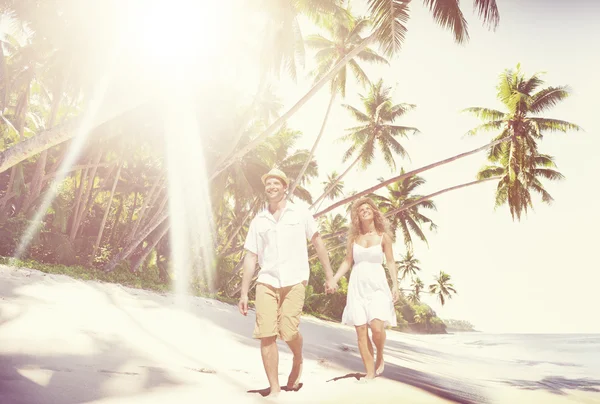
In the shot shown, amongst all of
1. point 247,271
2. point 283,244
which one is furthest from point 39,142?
point 283,244

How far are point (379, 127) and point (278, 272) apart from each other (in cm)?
2286

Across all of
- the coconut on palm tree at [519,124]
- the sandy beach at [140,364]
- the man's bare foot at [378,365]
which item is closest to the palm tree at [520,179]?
the coconut on palm tree at [519,124]

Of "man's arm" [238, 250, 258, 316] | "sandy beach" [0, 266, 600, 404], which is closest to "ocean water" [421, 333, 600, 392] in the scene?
"sandy beach" [0, 266, 600, 404]

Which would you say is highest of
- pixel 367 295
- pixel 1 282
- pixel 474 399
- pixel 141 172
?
pixel 141 172

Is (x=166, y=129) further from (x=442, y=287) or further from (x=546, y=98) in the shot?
(x=442, y=287)

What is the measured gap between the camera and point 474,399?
4.64 m

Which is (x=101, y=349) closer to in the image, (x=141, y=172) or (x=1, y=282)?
(x=1, y=282)

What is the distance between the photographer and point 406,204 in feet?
97.6

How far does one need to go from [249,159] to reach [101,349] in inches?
690

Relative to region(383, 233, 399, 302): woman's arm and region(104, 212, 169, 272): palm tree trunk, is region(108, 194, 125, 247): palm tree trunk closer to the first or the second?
region(104, 212, 169, 272): palm tree trunk

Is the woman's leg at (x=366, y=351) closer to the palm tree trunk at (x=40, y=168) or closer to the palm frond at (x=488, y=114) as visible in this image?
the palm tree trunk at (x=40, y=168)

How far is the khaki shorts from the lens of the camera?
11.2 ft

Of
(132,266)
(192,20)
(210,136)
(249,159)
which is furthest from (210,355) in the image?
(249,159)

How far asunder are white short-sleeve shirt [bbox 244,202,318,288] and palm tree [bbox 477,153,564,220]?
17514 millimetres
